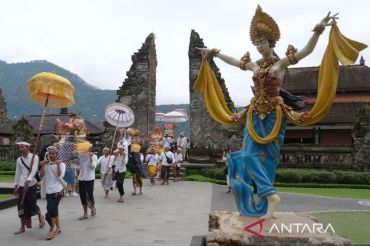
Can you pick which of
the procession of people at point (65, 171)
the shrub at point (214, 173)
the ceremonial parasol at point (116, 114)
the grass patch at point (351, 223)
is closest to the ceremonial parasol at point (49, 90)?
the procession of people at point (65, 171)

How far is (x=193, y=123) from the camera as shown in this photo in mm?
24016

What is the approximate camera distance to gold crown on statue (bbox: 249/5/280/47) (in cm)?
616

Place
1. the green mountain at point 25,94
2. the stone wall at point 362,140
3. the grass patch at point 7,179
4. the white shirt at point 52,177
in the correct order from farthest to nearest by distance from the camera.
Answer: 1. the green mountain at point 25,94
2. the stone wall at point 362,140
3. the grass patch at point 7,179
4. the white shirt at point 52,177

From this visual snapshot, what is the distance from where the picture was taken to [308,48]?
5.89 metres

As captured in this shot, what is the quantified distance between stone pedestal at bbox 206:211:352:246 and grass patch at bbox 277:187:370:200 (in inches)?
388

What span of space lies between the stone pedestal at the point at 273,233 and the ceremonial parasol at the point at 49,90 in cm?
433

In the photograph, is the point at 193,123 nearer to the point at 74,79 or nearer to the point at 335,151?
the point at 335,151

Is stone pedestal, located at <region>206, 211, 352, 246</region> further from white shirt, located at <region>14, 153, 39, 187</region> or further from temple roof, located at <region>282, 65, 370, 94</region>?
temple roof, located at <region>282, 65, 370, 94</region>

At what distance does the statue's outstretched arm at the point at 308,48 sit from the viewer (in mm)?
5754

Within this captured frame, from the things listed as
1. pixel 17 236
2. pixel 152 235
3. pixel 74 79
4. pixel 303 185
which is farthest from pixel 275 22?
pixel 74 79

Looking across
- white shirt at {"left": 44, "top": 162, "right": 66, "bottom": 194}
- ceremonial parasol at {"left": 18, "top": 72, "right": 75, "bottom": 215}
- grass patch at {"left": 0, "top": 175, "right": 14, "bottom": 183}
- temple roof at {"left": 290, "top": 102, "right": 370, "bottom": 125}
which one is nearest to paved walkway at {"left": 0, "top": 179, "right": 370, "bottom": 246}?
white shirt at {"left": 44, "top": 162, "right": 66, "bottom": 194}

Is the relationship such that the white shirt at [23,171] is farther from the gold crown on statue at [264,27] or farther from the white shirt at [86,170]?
the gold crown on statue at [264,27]

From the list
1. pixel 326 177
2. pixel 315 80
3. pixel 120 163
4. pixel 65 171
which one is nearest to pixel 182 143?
pixel 326 177

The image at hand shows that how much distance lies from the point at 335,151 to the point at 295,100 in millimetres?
14581
